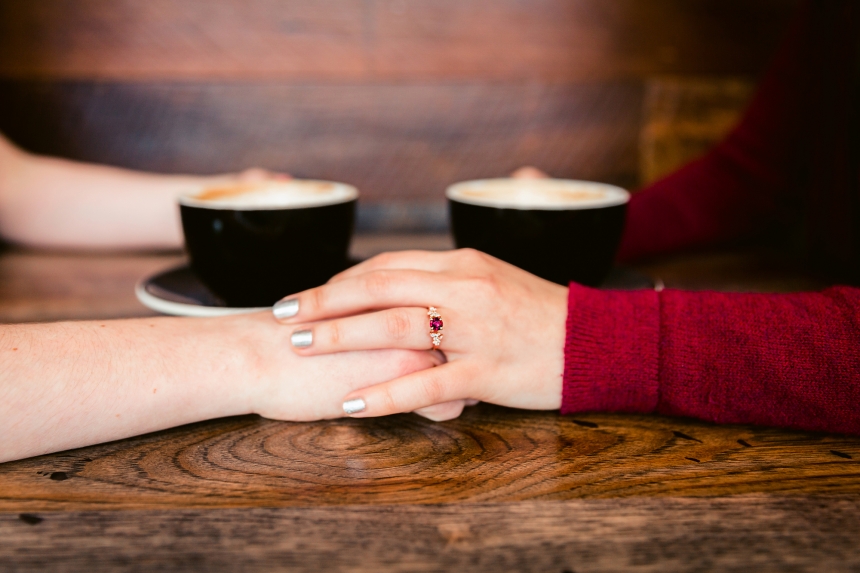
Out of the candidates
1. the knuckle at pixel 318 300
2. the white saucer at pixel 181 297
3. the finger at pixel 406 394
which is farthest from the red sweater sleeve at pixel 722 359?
the white saucer at pixel 181 297

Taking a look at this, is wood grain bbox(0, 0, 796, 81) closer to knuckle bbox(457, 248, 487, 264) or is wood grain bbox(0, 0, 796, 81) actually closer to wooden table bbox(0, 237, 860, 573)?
knuckle bbox(457, 248, 487, 264)

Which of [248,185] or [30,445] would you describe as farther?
[248,185]

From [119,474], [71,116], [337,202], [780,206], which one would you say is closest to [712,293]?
[337,202]

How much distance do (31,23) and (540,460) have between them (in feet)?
4.31

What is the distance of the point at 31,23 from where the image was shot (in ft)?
4.07

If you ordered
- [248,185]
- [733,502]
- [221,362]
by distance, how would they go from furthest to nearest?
[248,185]
[221,362]
[733,502]

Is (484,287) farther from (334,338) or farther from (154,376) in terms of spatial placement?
(154,376)

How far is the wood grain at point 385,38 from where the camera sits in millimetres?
1257

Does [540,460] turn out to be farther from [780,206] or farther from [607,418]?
[780,206]

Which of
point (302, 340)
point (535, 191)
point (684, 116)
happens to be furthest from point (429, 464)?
point (684, 116)

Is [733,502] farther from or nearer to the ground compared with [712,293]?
nearer to the ground

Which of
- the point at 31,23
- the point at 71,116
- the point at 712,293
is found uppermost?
the point at 31,23

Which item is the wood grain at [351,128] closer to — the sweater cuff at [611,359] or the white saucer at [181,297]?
the white saucer at [181,297]

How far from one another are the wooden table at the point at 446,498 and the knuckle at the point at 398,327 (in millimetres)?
76
